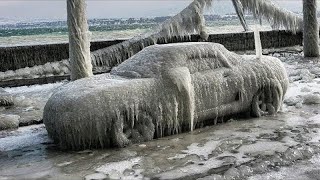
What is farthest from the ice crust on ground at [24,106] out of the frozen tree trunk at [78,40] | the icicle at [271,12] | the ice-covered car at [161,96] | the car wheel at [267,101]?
the icicle at [271,12]

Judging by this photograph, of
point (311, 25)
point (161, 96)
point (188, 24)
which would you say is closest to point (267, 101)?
point (161, 96)

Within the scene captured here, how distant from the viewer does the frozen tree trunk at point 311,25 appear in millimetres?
16594

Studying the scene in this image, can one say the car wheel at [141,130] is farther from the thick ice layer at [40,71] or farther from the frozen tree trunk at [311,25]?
the frozen tree trunk at [311,25]

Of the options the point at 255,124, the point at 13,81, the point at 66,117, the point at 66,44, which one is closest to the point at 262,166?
the point at 255,124

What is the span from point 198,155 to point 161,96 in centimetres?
127

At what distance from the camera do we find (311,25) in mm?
16734

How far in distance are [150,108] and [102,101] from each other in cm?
79

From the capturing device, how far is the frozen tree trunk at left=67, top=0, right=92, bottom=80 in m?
11.1

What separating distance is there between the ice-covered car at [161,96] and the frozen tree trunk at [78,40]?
365cm

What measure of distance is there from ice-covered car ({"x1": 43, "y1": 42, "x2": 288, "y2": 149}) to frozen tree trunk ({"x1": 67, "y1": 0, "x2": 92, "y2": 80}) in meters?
3.65

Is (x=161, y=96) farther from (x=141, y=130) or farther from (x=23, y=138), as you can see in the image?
(x=23, y=138)

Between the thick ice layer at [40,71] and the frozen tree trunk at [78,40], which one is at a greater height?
the frozen tree trunk at [78,40]

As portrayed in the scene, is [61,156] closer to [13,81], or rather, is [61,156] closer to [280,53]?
[13,81]

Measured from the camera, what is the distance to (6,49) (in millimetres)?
17656
